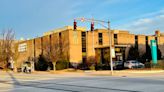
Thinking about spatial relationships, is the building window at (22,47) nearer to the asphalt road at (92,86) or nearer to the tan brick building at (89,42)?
the tan brick building at (89,42)

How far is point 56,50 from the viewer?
192 ft

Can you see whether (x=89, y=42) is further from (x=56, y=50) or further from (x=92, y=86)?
(x=92, y=86)

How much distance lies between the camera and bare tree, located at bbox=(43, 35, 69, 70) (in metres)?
56.9

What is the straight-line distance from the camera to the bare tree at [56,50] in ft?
187

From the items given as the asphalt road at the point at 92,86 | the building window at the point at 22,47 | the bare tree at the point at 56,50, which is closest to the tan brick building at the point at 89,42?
the bare tree at the point at 56,50

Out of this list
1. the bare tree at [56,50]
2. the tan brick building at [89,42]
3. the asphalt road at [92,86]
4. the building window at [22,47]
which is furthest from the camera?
the building window at [22,47]

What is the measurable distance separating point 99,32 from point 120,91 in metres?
59.5

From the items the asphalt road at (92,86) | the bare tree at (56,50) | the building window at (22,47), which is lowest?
the asphalt road at (92,86)

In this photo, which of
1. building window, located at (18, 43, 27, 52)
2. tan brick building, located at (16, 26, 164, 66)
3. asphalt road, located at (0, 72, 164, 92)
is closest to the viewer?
asphalt road, located at (0, 72, 164, 92)

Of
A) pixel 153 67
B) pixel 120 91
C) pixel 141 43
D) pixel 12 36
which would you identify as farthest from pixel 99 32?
pixel 120 91

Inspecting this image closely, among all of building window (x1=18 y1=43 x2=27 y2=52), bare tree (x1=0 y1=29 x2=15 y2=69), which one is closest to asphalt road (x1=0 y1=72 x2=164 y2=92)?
bare tree (x1=0 y1=29 x2=15 y2=69)

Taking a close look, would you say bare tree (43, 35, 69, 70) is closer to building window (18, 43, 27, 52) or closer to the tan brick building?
the tan brick building

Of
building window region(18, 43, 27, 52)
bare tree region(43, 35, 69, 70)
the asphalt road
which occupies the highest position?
building window region(18, 43, 27, 52)

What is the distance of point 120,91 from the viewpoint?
16281 mm
